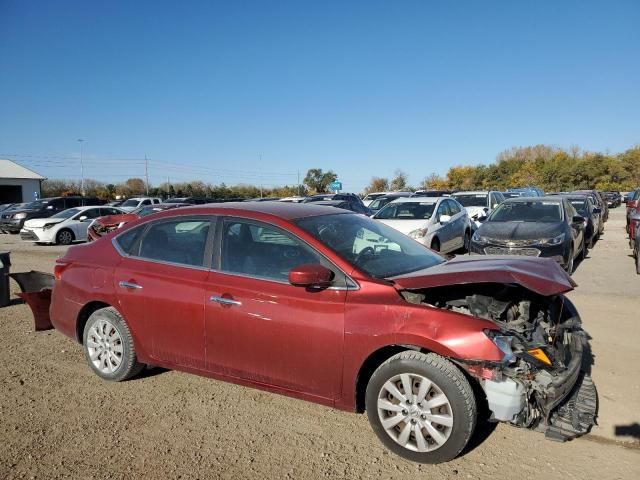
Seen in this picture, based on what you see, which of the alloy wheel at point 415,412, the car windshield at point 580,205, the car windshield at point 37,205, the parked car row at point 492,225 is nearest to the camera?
the alloy wheel at point 415,412

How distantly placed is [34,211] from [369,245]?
81.3 feet

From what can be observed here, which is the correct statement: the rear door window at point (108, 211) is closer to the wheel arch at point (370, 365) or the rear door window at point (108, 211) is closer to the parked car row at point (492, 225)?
the parked car row at point (492, 225)

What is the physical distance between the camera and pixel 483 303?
348cm

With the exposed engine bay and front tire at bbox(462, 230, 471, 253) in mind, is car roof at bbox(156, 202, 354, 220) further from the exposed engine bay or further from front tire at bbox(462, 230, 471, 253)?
front tire at bbox(462, 230, 471, 253)

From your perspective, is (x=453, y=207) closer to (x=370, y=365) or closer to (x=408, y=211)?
(x=408, y=211)

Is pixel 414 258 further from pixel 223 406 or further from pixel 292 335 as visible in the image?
pixel 223 406

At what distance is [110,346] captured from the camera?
14.6ft

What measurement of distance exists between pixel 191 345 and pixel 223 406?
0.58m

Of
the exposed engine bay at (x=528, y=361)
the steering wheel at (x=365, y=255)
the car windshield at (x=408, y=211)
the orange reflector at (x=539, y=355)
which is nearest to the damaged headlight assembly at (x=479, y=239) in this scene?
the car windshield at (x=408, y=211)

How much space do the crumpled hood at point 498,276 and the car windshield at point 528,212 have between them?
7.47 m

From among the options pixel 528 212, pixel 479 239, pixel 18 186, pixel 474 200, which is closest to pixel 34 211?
pixel 474 200

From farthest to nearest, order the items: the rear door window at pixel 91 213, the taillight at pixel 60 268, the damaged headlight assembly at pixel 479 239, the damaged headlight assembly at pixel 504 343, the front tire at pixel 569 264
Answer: the rear door window at pixel 91 213, the damaged headlight assembly at pixel 479 239, the front tire at pixel 569 264, the taillight at pixel 60 268, the damaged headlight assembly at pixel 504 343

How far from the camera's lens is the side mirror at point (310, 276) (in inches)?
128

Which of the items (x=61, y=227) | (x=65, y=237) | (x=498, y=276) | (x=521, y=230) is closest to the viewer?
(x=498, y=276)
